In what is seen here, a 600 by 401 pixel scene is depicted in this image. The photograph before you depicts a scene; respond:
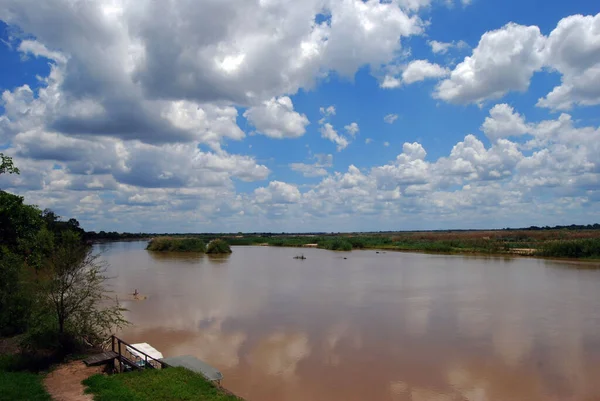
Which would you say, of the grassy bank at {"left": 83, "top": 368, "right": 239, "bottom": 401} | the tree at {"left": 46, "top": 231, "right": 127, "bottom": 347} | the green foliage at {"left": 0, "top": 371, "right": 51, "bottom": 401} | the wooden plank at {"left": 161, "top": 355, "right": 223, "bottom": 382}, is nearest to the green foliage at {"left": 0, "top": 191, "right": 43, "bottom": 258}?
the tree at {"left": 46, "top": 231, "right": 127, "bottom": 347}

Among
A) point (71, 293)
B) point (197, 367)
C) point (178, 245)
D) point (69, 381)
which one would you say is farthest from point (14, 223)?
point (178, 245)

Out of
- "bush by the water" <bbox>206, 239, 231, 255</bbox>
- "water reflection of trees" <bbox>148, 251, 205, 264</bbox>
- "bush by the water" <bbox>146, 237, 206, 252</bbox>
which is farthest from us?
"bush by the water" <bbox>146, 237, 206, 252</bbox>

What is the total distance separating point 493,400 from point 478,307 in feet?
40.8

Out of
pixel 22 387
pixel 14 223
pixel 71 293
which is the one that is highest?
pixel 14 223

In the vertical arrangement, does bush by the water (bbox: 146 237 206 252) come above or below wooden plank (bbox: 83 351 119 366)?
above

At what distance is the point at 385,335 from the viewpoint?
56.6 feet

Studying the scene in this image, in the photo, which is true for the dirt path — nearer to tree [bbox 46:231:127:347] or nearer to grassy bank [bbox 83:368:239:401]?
grassy bank [bbox 83:368:239:401]

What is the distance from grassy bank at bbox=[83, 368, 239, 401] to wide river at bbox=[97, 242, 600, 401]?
92.2 inches

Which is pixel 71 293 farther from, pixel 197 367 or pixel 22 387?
pixel 197 367

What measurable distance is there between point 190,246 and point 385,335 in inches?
2259

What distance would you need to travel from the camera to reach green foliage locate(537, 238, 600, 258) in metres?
49.2

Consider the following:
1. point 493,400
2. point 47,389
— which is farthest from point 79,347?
point 493,400

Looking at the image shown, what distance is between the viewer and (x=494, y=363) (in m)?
14.0

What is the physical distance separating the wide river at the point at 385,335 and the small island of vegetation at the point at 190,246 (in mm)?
33426
